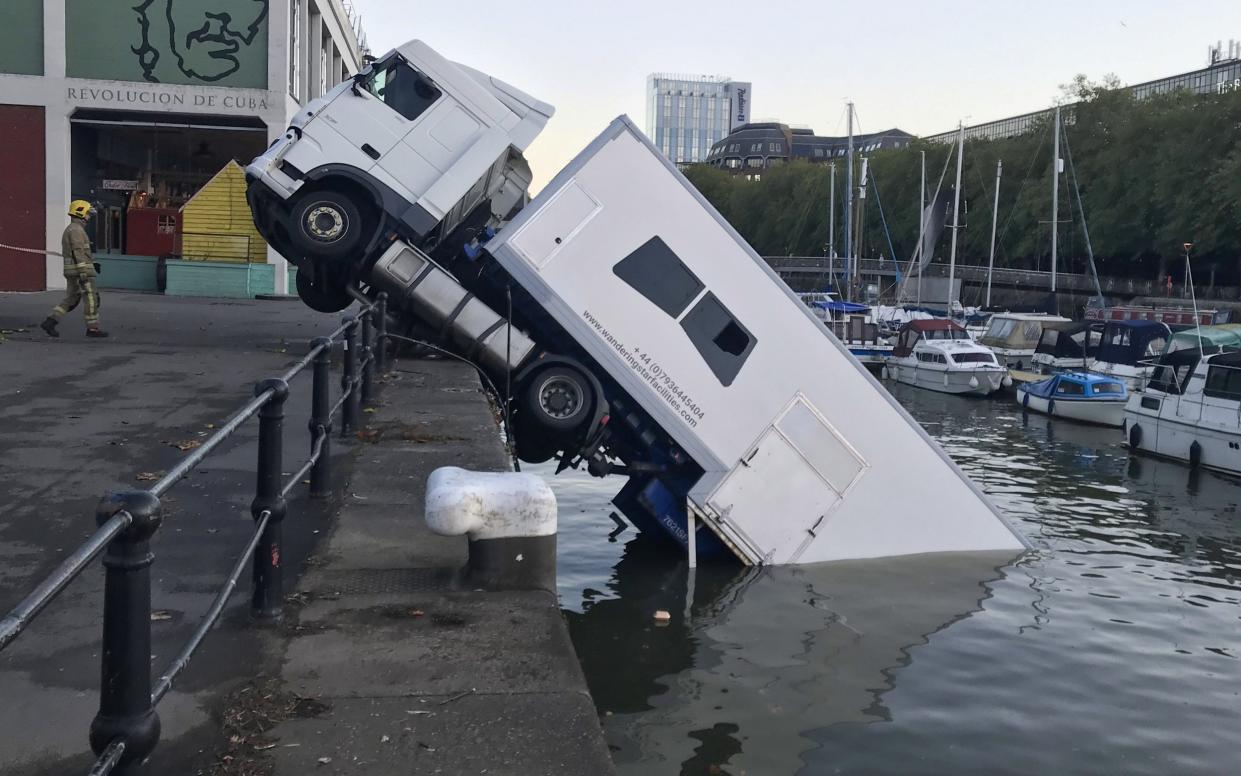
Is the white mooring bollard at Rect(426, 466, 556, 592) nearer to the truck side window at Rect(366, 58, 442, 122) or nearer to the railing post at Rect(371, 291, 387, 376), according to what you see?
the railing post at Rect(371, 291, 387, 376)

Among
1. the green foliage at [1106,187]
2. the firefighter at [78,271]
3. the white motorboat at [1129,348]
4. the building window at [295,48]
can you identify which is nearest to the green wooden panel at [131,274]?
the building window at [295,48]

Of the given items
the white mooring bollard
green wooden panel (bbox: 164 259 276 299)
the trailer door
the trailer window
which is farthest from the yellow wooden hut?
the white mooring bollard

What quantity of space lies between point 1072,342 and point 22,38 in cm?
3346

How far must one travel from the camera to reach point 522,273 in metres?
11.3

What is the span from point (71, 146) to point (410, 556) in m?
28.8

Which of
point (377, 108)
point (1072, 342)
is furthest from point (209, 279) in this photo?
point (1072, 342)

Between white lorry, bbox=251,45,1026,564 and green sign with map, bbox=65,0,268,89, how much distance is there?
69.1 ft

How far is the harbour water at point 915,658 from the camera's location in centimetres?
733

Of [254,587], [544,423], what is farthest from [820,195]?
[254,587]

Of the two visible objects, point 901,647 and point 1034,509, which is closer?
point 901,647

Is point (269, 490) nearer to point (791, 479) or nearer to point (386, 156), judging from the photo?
point (791, 479)

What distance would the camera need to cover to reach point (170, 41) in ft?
95.8

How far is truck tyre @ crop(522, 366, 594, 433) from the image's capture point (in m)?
11.7

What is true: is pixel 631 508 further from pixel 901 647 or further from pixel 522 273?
pixel 901 647
